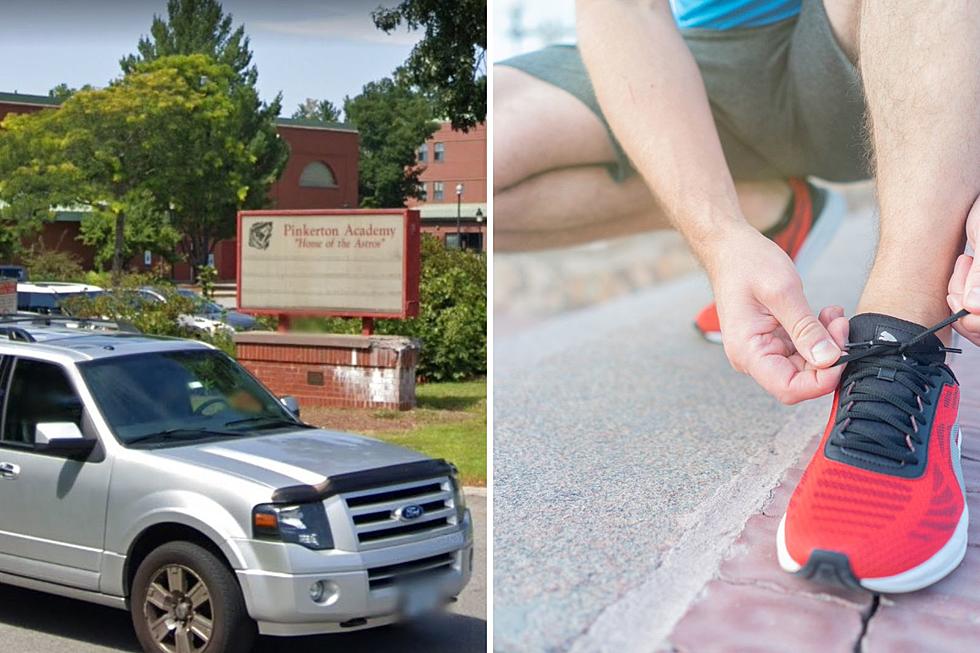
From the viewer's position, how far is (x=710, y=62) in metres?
4.46

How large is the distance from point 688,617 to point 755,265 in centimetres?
107

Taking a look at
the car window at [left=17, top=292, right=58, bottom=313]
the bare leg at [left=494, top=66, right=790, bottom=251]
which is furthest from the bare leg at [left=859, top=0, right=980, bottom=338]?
the car window at [left=17, top=292, right=58, bottom=313]

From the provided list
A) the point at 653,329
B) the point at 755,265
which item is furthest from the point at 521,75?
the point at 653,329

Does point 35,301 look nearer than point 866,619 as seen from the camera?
No

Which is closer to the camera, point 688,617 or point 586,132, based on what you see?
point 688,617

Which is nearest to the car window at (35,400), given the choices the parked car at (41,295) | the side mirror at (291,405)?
the side mirror at (291,405)

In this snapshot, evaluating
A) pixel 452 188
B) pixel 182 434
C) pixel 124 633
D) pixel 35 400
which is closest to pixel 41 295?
pixel 35 400

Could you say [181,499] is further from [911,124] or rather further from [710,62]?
[911,124]

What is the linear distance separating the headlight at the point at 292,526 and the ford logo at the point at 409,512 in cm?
36

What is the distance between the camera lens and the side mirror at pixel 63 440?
525cm

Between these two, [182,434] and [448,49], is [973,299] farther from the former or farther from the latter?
[448,49]

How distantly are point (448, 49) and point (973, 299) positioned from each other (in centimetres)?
1493

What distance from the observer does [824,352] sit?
3.22 meters

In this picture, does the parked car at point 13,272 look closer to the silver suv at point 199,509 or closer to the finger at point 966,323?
the silver suv at point 199,509
